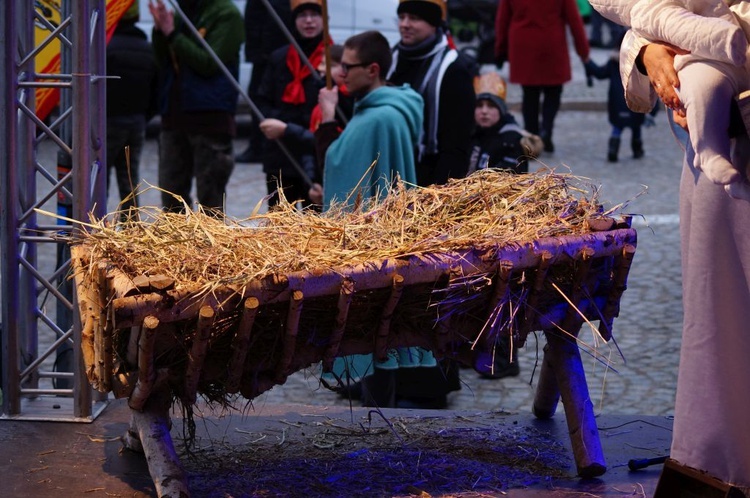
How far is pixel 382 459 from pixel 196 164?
3552 millimetres

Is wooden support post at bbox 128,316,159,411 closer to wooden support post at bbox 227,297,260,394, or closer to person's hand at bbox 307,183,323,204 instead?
wooden support post at bbox 227,297,260,394

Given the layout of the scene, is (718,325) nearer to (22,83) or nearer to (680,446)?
(680,446)

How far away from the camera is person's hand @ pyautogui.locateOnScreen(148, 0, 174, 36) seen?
7410mm

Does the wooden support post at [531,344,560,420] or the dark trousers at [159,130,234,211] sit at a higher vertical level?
the dark trousers at [159,130,234,211]

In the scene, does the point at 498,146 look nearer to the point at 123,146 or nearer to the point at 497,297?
the point at 123,146

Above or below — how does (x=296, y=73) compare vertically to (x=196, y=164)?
above

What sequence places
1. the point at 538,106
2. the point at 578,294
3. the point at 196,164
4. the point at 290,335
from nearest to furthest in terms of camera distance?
the point at 290,335 < the point at 578,294 < the point at 196,164 < the point at 538,106

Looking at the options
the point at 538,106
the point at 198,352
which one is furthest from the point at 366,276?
the point at 538,106

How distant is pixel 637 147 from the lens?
42.2ft

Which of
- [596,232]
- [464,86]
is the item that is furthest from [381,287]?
[464,86]

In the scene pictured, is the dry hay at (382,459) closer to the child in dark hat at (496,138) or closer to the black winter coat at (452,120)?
the black winter coat at (452,120)

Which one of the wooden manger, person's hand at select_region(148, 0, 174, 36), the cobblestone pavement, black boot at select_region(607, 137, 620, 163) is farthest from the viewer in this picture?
black boot at select_region(607, 137, 620, 163)

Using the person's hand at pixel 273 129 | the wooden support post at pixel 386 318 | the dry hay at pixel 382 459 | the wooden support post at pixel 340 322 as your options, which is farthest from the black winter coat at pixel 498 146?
the wooden support post at pixel 340 322

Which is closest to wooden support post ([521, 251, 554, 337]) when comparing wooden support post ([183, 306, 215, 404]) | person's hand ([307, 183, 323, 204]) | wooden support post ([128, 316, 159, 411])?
wooden support post ([183, 306, 215, 404])
